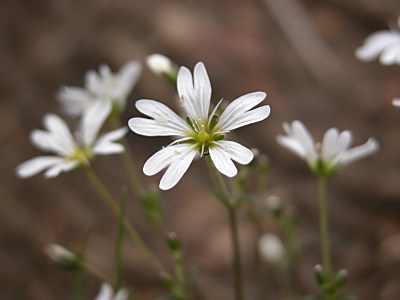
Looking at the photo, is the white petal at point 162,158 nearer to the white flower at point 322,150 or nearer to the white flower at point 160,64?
the white flower at point 322,150

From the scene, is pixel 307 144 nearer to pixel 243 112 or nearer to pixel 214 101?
pixel 243 112

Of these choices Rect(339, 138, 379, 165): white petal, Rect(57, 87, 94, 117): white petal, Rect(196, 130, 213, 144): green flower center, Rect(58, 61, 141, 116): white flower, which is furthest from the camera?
Rect(57, 87, 94, 117): white petal

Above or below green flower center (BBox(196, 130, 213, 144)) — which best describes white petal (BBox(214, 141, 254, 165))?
below

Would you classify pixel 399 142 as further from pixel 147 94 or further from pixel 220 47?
pixel 147 94

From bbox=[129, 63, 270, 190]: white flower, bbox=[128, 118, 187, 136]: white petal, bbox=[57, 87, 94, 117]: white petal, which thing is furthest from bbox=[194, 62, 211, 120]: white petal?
bbox=[57, 87, 94, 117]: white petal

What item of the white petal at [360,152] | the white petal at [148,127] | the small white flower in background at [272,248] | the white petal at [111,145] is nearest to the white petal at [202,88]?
the white petal at [148,127]

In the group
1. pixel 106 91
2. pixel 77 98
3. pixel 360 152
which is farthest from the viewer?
pixel 77 98

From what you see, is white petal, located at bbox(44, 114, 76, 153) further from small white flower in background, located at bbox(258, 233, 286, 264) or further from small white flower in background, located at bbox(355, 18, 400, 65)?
small white flower in background, located at bbox(355, 18, 400, 65)

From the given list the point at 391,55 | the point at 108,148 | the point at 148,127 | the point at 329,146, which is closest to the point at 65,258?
the point at 108,148
